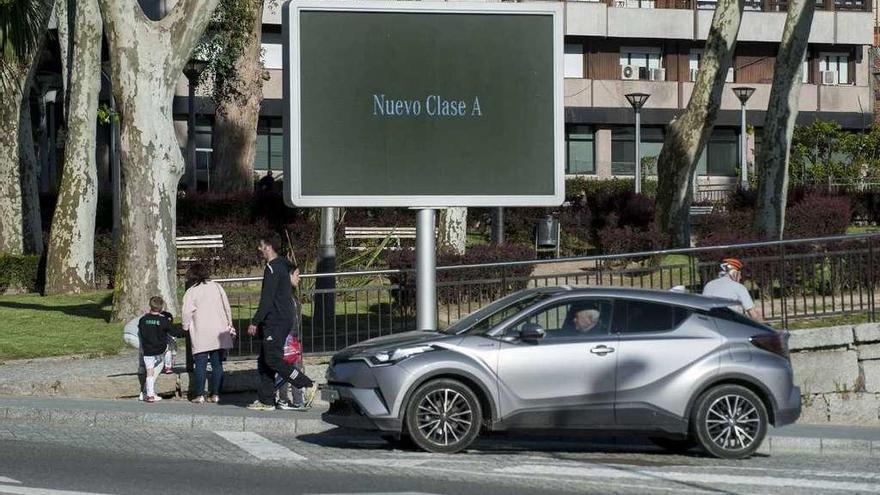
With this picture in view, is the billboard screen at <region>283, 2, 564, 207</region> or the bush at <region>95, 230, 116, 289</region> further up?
the billboard screen at <region>283, 2, 564, 207</region>

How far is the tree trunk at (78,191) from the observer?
31.0m

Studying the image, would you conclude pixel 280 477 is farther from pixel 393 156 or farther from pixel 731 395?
pixel 393 156

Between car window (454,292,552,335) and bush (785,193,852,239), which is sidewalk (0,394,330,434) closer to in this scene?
car window (454,292,552,335)

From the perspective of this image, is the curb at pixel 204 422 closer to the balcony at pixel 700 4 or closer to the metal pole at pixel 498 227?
the metal pole at pixel 498 227

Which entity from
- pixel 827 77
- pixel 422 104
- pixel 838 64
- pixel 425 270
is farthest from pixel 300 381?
pixel 838 64

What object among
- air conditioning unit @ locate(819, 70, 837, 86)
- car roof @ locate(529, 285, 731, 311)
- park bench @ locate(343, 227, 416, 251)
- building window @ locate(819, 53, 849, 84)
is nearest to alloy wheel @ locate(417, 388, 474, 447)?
car roof @ locate(529, 285, 731, 311)

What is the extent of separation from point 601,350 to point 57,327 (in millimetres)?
12459

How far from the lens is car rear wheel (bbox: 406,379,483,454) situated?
45.9ft

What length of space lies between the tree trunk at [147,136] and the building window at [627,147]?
43.6 m

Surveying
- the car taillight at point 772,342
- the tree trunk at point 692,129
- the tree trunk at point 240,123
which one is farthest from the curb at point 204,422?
the tree trunk at point 240,123

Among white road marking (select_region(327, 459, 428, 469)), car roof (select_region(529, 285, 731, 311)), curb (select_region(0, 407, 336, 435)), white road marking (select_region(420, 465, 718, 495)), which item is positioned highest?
car roof (select_region(529, 285, 731, 311))

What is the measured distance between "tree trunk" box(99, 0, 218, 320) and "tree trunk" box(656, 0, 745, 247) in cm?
1083

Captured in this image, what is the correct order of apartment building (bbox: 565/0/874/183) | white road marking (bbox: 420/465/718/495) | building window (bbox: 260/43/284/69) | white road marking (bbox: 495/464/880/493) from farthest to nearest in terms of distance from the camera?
apartment building (bbox: 565/0/874/183)
building window (bbox: 260/43/284/69)
white road marking (bbox: 495/464/880/493)
white road marking (bbox: 420/465/718/495)

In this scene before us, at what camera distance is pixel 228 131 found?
40.9 meters
